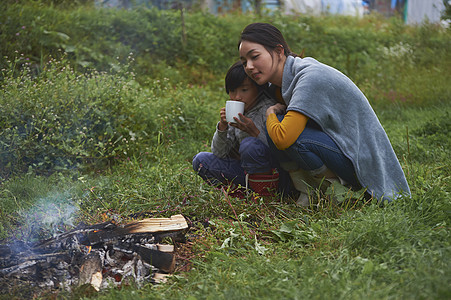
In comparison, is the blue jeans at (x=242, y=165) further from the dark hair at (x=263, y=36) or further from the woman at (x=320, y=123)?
the dark hair at (x=263, y=36)

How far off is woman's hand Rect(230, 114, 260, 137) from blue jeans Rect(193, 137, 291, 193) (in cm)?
6

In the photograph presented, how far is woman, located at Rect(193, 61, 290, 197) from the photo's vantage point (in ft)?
10.9

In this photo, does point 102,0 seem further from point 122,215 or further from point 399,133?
point 122,215

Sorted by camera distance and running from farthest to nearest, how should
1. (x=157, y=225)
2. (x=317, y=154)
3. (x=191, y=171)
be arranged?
(x=191, y=171) < (x=317, y=154) < (x=157, y=225)

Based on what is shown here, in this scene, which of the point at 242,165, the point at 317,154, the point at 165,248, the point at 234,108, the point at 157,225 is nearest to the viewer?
the point at 165,248

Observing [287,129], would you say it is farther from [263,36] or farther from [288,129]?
[263,36]

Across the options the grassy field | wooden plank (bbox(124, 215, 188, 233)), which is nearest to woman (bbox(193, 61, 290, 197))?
the grassy field

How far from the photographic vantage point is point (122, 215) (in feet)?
10.7

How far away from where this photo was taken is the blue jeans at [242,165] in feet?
10.8

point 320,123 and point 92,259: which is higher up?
point 320,123

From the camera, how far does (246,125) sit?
331cm

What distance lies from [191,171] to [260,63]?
4.64 ft

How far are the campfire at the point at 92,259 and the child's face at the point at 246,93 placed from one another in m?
A: 1.24

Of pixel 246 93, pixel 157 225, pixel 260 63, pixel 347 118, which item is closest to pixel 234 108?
pixel 246 93
